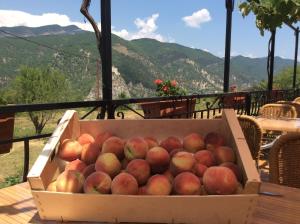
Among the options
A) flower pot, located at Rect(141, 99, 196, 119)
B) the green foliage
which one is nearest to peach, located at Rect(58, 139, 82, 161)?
the green foliage

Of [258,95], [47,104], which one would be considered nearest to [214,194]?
[47,104]

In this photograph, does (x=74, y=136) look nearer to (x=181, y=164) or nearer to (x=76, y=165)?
(x=76, y=165)

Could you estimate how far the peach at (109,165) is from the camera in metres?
0.88

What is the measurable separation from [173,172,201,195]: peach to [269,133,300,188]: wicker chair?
1.02 metres

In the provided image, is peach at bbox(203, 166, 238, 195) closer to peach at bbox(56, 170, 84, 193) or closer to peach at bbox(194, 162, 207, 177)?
peach at bbox(194, 162, 207, 177)

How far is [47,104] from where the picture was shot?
2082 millimetres

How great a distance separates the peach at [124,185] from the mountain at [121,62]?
42.2 metres

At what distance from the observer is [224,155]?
0.96m

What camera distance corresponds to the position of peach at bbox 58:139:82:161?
1005 mm

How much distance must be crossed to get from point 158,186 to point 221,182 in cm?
14

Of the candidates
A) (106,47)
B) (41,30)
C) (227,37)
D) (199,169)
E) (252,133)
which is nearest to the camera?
(199,169)

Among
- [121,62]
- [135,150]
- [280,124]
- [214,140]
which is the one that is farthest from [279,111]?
[121,62]

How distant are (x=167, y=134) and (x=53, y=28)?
8588 cm

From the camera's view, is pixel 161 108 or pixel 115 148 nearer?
pixel 115 148
